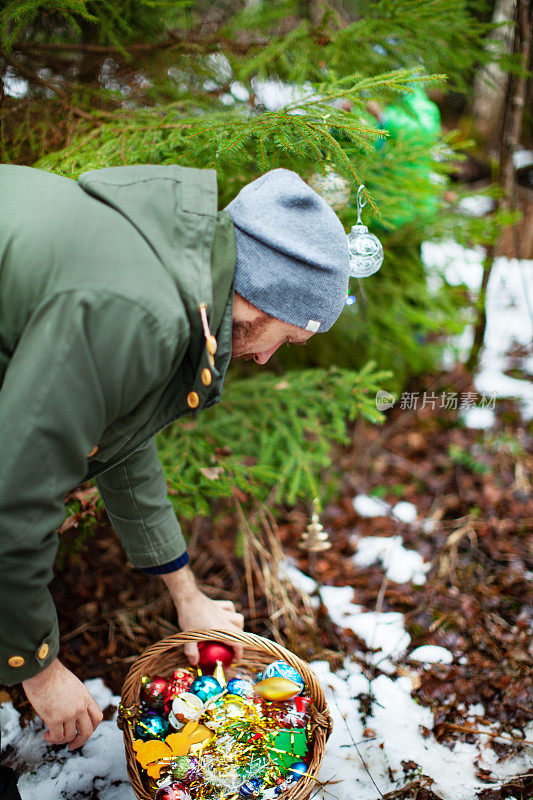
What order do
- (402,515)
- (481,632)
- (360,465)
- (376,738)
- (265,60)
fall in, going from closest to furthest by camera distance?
(376,738)
(265,60)
(481,632)
(402,515)
(360,465)

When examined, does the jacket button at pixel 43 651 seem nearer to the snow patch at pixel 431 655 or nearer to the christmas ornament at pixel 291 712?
the christmas ornament at pixel 291 712

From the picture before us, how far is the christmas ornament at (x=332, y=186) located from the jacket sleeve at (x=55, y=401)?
1.21 m

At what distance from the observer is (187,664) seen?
2125mm

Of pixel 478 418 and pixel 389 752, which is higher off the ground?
pixel 478 418

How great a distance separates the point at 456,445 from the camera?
3928 mm

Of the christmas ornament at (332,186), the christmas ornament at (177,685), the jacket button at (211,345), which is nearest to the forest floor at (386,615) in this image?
the christmas ornament at (177,685)

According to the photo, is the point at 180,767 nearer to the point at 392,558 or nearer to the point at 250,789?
the point at 250,789

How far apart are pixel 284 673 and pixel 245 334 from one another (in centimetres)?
123

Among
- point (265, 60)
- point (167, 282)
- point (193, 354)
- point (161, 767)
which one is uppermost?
point (265, 60)

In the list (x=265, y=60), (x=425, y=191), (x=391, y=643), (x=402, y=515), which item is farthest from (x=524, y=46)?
(x=391, y=643)

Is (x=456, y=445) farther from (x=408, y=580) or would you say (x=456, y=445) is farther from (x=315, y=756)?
(x=315, y=756)

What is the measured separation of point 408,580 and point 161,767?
5.39ft

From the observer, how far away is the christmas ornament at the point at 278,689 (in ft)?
6.34

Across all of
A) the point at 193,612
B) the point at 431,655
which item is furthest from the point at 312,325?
the point at 431,655
